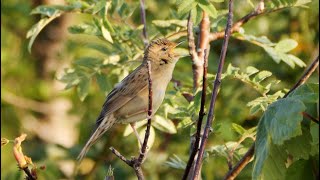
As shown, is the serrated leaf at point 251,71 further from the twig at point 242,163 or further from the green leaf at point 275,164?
Result: the green leaf at point 275,164

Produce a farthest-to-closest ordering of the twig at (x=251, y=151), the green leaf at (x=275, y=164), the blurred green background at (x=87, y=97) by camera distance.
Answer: the blurred green background at (x=87, y=97) → the twig at (x=251, y=151) → the green leaf at (x=275, y=164)

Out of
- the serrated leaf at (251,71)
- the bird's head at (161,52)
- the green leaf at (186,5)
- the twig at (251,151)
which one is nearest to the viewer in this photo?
the twig at (251,151)

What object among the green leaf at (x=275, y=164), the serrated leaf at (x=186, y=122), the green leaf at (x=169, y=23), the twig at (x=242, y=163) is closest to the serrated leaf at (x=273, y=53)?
the green leaf at (x=169, y=23)

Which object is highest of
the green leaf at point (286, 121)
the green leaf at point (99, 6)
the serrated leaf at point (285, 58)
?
the green leaf at point (286, 121)

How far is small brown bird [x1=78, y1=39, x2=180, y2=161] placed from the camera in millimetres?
4441

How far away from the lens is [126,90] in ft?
14.9

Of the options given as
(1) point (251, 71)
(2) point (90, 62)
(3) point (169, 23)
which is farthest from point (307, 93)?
(2) point (90, 62)

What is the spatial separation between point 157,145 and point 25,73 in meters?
1.94

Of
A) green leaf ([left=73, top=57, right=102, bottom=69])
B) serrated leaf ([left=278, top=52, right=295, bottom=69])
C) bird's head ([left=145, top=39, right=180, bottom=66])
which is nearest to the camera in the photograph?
bird's head ([left=145, top=39, right=180, bottom=66])

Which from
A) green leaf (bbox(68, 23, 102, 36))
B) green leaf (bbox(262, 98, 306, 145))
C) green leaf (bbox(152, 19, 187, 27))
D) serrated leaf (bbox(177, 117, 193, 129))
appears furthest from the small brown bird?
green leaf (bbox(262, 98, 306, 145))

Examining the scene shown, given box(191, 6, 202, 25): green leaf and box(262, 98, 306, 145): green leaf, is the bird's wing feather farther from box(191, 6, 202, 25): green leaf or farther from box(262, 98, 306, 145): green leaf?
box(262, 98, 306, 145): green leaf

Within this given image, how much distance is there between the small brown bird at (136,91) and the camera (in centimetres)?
444

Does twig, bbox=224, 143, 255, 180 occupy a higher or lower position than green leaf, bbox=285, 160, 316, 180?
lower

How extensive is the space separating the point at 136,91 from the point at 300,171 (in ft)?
6.03
